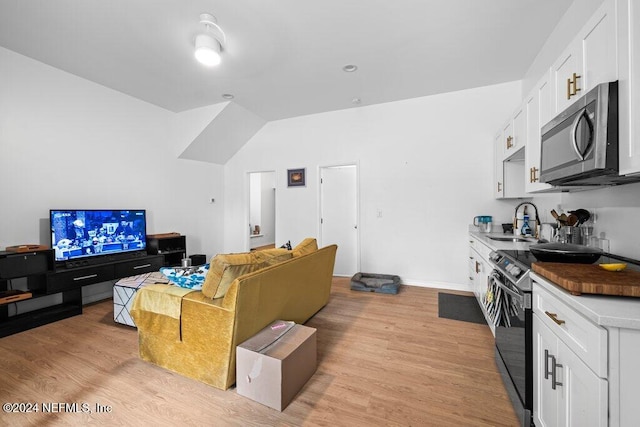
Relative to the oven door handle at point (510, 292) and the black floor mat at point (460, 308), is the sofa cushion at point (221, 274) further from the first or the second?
the black floor mat at point (460, 308)

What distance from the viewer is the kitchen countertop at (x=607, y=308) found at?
0.82 m

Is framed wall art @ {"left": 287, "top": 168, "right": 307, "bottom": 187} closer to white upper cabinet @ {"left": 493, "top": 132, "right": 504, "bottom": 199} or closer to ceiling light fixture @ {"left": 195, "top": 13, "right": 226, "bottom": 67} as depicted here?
ceiling light fixture @ {"left": 195, "top": 13, "right": 226, "bottom": 67}

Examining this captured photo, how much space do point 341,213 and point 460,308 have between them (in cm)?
239

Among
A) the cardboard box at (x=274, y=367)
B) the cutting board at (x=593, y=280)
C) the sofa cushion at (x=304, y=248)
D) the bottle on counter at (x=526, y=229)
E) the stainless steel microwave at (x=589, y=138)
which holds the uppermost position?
the stainless steel microwave at (x=589, y=138)

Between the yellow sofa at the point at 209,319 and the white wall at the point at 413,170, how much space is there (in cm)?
251

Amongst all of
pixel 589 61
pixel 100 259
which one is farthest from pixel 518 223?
pixel 100 259

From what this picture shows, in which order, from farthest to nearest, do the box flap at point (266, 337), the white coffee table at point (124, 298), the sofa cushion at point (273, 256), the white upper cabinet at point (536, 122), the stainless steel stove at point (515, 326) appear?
the white coffee table at point (124, 298) → the sofa cushion at point (273, 256) → the white upper cabinet at point (536, 122) → the box flap at point (266, 337) → the stainless steel stove at point (515, 326)

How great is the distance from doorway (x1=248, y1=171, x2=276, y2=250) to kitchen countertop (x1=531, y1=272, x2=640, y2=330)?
7365 mm

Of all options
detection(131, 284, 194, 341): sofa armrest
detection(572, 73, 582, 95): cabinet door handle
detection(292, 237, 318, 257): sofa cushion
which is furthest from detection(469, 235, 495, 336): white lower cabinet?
detection(131, 284, 194, 341): sofa armrest

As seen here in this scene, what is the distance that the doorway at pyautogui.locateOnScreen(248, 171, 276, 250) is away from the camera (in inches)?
319

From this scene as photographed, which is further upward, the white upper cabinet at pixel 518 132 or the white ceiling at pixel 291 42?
the white ceiling at pixel 291 42

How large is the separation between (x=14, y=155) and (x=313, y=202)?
12.9 feet

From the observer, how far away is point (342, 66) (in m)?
3.28

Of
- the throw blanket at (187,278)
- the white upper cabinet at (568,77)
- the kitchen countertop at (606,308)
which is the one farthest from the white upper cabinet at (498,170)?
the throw blanket at (187,278)
